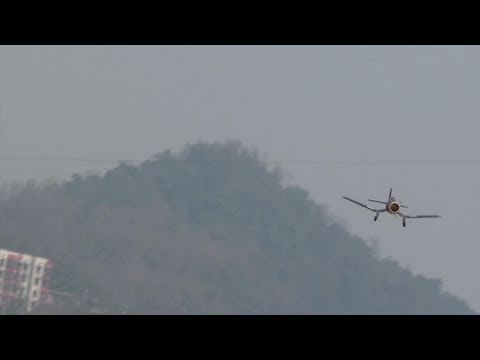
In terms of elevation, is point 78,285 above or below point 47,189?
below
